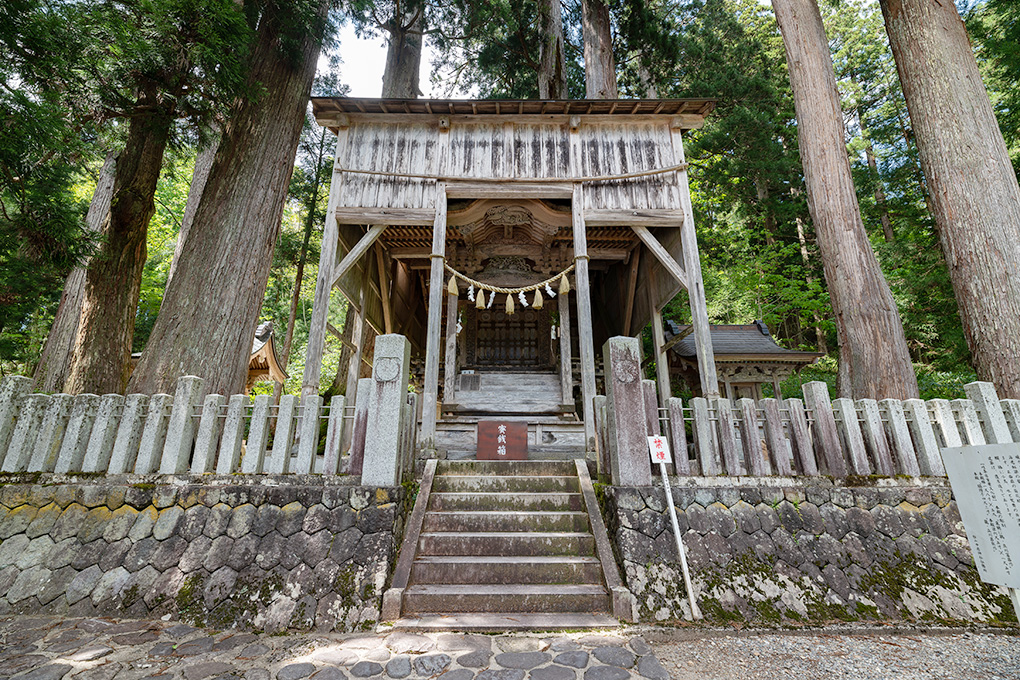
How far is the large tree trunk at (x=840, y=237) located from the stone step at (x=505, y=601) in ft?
15.0

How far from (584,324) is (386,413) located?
3.73 meters

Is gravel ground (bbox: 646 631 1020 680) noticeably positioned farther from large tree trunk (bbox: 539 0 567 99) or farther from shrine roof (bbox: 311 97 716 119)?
large tree trunk (bbox: 539 0 567 99)

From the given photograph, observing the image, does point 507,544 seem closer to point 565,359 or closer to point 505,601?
point 505,601

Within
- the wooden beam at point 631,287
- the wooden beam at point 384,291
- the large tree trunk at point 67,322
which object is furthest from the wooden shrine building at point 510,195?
the large tree trunk at point 67,322

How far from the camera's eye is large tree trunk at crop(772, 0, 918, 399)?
18.2ft

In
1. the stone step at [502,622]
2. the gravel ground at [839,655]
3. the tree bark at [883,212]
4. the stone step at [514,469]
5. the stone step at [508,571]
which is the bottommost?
the gravel ground at [839,655]

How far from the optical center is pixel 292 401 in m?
4.13

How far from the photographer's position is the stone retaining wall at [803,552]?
11.3 ft

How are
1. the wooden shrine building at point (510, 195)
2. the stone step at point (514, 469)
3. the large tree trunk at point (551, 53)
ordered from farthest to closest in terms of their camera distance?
the large tree trunk at point (551, 53) → the wooden shrine building at point (510, 195) → the stone step at point (514, 469)

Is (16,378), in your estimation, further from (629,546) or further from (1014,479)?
(1014,479)

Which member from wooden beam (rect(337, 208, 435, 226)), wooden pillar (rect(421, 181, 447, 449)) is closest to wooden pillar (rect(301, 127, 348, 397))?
wooden beam (rect(337, 208, 435, 226))

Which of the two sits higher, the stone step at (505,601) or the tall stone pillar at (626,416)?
the tall stone pillar at (626,416)

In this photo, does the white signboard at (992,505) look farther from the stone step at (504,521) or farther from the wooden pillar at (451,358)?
the wooden pillar at (451,358)

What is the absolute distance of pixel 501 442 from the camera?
5594 mm
